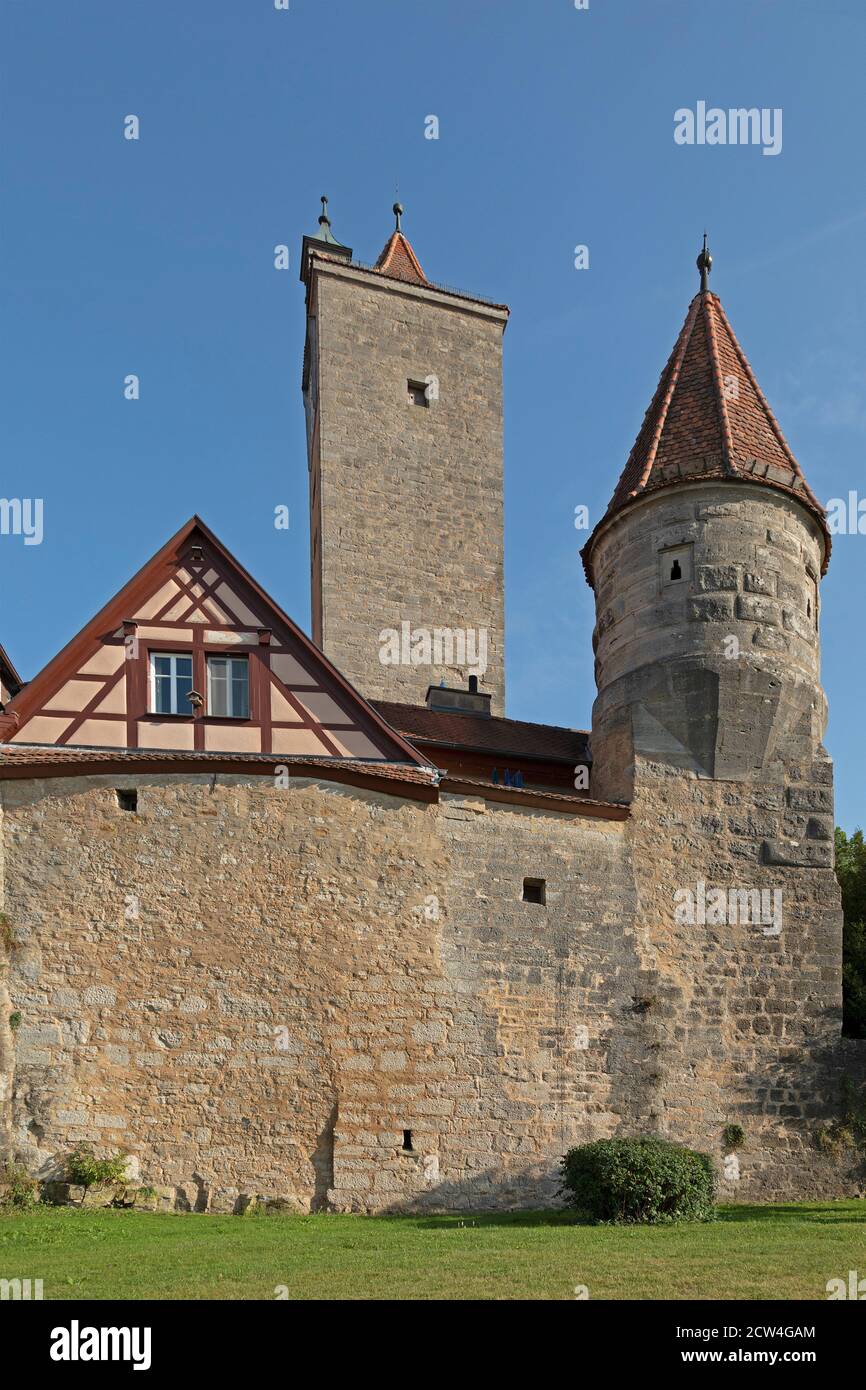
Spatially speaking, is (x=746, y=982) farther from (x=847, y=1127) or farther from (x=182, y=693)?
(x=182, y=693)

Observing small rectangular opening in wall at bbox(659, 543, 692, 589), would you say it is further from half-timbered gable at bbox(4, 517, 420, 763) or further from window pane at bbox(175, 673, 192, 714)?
window pane at bbox(175, 673, 192, 714)

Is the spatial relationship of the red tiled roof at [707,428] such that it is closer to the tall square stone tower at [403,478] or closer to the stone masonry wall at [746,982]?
the stone masonry wall at [746,982]

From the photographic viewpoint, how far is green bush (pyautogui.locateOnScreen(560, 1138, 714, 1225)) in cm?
1573

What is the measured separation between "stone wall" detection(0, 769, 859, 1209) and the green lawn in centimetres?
140

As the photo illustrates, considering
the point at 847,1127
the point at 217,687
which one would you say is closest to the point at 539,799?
the point at 217,687

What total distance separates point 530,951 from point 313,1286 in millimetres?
9301

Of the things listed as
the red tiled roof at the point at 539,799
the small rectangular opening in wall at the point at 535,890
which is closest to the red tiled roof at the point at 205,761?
the red tiled roof at the point at 539,799

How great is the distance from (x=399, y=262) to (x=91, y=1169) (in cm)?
2401

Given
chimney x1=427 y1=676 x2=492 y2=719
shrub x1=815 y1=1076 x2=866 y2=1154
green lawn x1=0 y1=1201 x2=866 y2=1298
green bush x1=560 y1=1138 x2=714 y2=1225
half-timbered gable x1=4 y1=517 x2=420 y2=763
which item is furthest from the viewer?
chimney x1=427 y1=676 x2=492 y2=719

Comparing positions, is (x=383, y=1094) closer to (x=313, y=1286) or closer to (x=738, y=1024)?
(x=738, y=1024)

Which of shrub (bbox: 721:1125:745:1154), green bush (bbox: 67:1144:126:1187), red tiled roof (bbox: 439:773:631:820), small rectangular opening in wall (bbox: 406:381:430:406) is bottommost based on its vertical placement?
shrub (bbox: 721:1125:745:1154)

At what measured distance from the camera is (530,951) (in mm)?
20328

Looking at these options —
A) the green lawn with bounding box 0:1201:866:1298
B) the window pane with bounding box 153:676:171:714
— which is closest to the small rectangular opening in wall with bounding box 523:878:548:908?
the green lawn with bounding box 0:1201:866:1298
